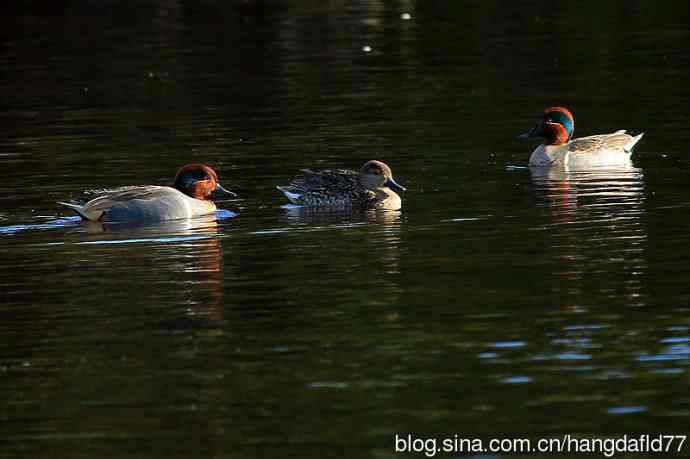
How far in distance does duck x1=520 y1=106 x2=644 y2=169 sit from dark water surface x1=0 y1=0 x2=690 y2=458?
34cm

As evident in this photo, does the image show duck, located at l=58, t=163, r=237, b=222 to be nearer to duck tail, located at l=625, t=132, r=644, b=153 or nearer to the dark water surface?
the dark water surface

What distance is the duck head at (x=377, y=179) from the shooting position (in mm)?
19375

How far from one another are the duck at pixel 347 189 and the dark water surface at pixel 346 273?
0.32 m

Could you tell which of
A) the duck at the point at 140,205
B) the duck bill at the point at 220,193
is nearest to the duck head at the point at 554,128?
the duck bill at the point at 220,193

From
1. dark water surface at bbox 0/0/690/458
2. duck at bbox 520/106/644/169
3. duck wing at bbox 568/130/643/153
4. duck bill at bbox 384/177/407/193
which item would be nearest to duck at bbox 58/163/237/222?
dark water surface at bbox 0/0/690/458

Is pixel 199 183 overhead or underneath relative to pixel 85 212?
overhead

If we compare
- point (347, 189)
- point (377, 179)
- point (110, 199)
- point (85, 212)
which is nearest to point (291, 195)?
point (347, 189)

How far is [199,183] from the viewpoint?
768 inches

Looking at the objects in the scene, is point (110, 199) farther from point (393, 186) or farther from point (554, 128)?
point (554, 128)

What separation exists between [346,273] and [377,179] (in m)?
4.51

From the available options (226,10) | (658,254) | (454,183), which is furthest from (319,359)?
(226,10)

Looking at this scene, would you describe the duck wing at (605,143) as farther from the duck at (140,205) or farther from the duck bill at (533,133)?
the duck at (140,205)

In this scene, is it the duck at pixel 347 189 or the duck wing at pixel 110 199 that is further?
the duck at pixel 347 189

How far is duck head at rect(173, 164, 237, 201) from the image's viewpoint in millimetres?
19500
